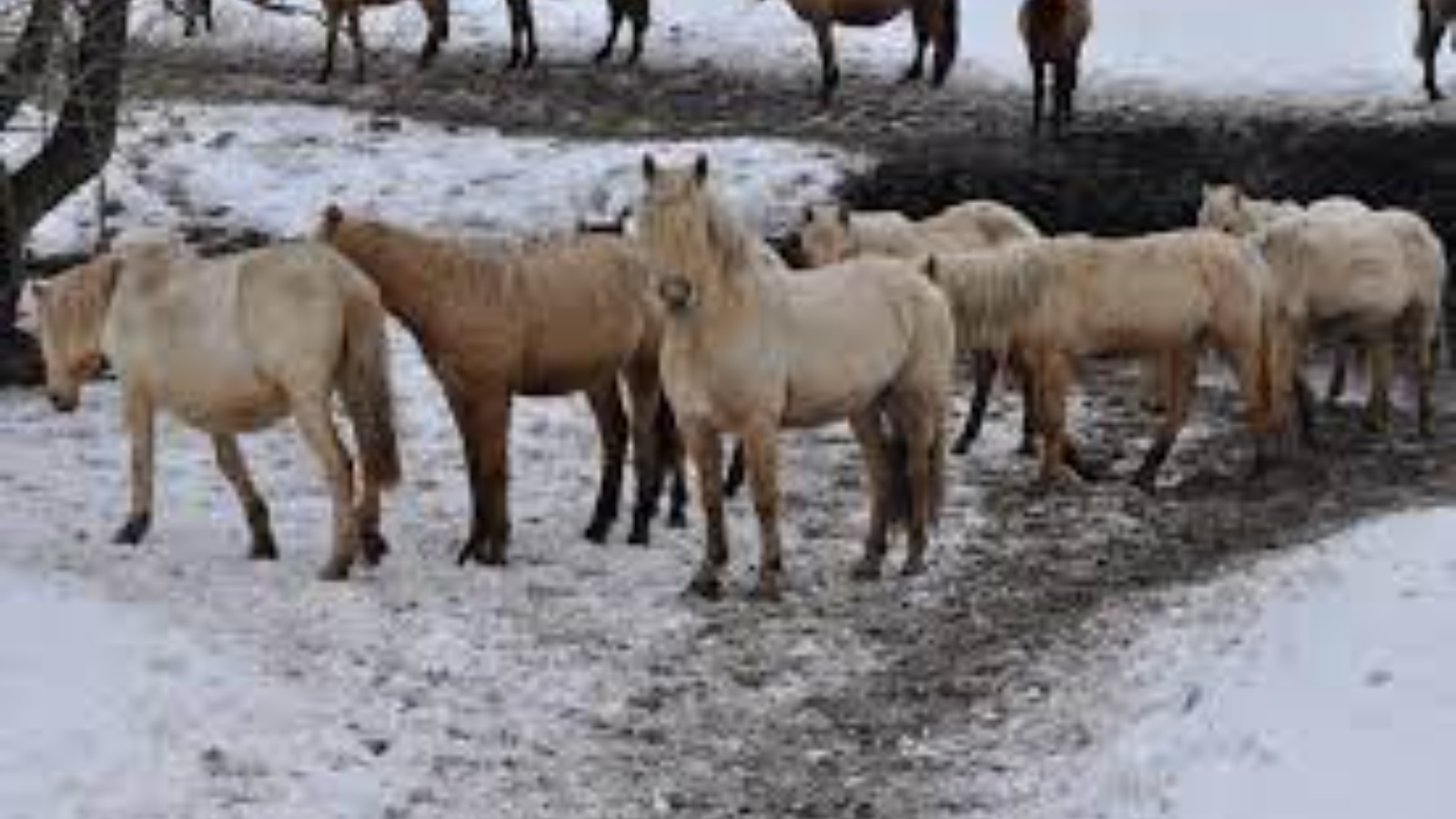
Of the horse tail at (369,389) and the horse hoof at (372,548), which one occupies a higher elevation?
the horse tail at (369,389)

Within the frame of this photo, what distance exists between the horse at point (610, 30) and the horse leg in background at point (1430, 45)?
283 inches

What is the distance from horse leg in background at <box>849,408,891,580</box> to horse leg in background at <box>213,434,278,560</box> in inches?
102

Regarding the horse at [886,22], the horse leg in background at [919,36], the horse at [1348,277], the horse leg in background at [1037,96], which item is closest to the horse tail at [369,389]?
the horse at [1348,277]

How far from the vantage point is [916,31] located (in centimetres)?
2577

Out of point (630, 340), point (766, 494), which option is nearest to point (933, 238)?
point (630, 340)

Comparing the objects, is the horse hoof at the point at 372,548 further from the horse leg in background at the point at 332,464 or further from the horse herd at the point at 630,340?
the horse leg in background at the point at 332,464

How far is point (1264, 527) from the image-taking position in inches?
522

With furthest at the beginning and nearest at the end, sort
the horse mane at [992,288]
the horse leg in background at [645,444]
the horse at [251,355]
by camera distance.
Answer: the horse mane at [992,288], the horse leg in background at [645,444], the horse at [251,355]

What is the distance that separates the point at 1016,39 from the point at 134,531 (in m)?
17.5

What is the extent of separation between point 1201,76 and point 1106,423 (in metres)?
9.75

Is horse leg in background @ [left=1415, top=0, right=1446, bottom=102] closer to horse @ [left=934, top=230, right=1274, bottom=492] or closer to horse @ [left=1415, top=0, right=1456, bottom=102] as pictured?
horse @ [left=1415, top=0, right=1456, bottom=102]

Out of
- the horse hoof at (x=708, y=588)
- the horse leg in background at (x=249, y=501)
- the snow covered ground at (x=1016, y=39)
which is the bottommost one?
the horse hoof at (x=708, y=588)

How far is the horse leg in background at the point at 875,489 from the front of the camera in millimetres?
12203

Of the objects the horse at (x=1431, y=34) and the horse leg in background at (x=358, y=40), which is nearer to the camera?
the horse at (x=1431, y=34)
